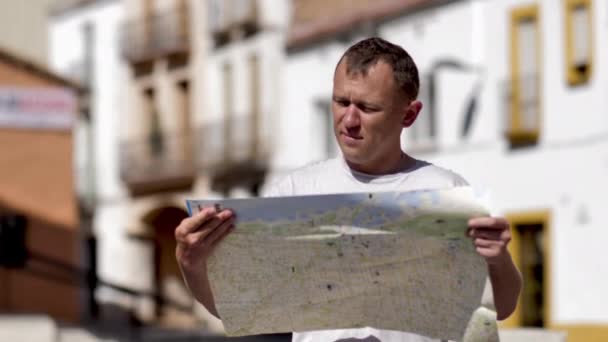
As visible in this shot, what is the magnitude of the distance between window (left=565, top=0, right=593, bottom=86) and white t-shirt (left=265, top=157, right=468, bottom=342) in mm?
26080

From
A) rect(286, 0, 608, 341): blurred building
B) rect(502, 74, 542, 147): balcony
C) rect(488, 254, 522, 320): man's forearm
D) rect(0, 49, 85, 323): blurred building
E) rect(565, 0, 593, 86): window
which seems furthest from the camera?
rect(502, 74, 542, 147): balcony

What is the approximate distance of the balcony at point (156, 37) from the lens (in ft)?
160

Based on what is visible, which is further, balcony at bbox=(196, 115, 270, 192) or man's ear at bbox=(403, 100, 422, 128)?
balcony at bbox=(196, 115, 270, 192)

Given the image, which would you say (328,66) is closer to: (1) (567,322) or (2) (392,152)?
(1) (567,322)

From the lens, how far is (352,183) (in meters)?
4.93

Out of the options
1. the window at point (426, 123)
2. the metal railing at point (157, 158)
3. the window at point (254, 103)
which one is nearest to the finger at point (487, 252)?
the window at point (426, 123)

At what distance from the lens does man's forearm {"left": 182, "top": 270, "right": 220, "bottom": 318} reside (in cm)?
480

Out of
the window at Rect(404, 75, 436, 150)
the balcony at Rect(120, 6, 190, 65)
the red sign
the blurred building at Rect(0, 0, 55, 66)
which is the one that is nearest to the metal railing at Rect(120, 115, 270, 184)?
the balcony at Rect(120, 6, 190, 65)

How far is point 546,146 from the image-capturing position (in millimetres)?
31828

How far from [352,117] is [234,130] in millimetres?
40148

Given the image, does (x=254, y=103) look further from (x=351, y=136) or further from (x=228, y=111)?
(x=351, y=136)

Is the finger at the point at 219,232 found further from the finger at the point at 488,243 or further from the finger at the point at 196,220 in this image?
the finger at the point at 488,243

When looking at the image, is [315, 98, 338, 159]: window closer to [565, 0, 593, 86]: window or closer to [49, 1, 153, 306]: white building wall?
[565, 0, 593, 86]: window

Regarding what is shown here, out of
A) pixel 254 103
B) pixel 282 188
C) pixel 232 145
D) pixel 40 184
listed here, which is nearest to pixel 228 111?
pixel 232 145
